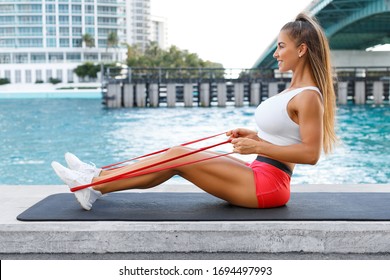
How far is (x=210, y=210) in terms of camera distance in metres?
4.50

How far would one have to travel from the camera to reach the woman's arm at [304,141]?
13.6 ft

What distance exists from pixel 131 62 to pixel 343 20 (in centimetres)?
5767

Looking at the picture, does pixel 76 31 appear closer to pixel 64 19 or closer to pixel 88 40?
pixel 64 19

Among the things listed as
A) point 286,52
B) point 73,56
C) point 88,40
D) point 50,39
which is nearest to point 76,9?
point 50,39

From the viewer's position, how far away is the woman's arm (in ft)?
13.6

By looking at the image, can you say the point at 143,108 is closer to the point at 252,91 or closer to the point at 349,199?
the point at 252,91

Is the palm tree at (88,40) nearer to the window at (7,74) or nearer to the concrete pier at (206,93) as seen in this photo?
the window at (7,74)

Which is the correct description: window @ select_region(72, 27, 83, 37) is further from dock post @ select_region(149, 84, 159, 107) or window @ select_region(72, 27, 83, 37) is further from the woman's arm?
the woman's arm

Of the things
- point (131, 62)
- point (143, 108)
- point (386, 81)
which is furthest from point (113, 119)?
point (131, 62)

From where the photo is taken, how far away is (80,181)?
4383 mm

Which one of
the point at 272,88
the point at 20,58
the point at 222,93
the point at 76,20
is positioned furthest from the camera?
the point at 76,20

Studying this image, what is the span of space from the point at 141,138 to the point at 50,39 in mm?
94935

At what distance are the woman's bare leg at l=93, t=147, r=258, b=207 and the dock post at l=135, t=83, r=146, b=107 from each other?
36.9 metres

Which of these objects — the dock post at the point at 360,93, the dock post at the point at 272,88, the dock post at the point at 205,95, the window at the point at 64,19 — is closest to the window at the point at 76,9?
the window at the point at 64,19
